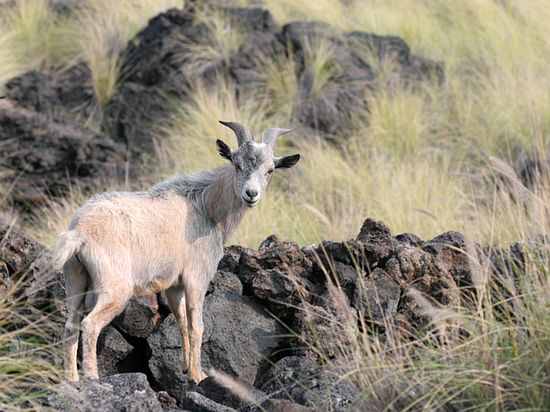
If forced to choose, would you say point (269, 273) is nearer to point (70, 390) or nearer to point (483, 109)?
point (70, 390)

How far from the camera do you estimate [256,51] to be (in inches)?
689

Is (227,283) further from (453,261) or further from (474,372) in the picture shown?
(474,372)

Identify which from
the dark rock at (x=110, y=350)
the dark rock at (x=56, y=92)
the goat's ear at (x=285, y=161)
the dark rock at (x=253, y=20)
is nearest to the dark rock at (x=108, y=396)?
the dark rock at (x=110, y=350)

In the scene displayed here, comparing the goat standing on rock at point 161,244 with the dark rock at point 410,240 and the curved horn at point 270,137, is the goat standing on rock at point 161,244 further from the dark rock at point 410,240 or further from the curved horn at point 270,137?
the dark rock at point 410,240

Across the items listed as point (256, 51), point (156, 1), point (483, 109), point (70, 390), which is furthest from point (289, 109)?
point (70, 390)

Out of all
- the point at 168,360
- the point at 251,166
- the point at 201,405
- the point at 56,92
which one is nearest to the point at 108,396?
the point at 201,405

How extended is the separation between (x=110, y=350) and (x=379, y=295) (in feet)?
6.70

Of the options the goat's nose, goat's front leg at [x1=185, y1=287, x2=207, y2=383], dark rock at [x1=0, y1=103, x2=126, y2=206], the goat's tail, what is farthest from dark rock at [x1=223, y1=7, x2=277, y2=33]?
the goat's tail

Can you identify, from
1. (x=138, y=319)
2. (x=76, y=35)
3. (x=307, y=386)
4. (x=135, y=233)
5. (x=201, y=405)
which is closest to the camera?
(x=201, y=405)

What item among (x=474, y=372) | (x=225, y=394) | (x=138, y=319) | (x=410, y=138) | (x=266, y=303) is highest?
(x=474, y=372)

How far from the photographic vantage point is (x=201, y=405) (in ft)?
21.5

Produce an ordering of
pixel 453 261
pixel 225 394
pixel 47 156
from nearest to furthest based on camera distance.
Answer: pixel 225 394
pixel 453 261
pixel 47 156

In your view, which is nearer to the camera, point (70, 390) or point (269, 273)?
point (70, 390)

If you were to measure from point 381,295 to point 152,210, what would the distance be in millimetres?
1837
